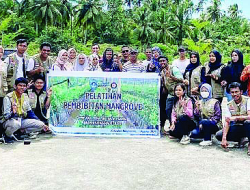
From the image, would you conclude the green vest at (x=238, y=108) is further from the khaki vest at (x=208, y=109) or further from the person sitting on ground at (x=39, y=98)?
the person sitting on ground at (x=39, y=98)

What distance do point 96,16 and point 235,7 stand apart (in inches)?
844

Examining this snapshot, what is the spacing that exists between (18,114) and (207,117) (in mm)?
3048

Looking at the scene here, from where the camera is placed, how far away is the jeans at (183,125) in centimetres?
596

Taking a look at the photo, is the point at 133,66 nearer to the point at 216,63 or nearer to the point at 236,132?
the point at 216,63

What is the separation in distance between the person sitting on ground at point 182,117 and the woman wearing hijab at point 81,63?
1.83 metres

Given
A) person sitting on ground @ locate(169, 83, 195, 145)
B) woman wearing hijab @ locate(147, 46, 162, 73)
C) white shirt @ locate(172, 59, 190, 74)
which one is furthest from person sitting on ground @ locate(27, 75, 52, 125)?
white shirt @ locate(172, 59, 190, 74)

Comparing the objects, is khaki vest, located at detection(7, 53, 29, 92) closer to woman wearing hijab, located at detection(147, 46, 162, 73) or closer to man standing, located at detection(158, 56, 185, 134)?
woman wearing hijab, located at detection(147, 46, 162, 73)

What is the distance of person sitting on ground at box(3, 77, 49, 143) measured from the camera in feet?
19.2

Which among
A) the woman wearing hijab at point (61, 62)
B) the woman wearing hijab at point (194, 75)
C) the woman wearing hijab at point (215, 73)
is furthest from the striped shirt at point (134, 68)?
the woman wearing hijab at point (215, 73)

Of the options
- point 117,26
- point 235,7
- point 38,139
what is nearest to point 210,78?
point 38,139

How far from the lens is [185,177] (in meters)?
4.19

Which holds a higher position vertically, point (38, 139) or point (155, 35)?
point (155, 35)

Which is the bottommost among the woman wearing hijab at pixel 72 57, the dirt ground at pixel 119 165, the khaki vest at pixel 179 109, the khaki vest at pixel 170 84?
the dirt ground at pixel 119 165

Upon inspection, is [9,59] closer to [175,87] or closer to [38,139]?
[38,139]
